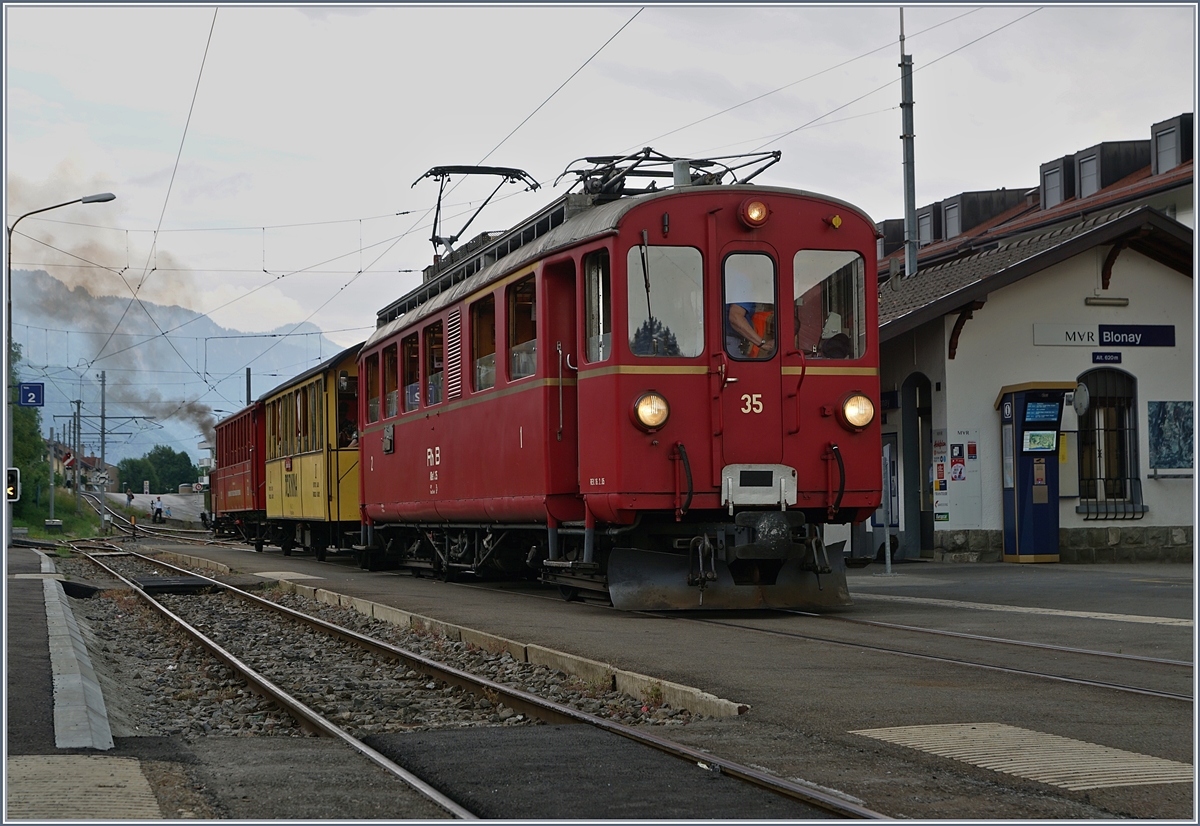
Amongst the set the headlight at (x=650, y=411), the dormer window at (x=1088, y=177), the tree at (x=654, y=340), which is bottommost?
the headlight at (x=650, y=411)

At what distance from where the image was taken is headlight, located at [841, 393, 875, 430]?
11.7 meters

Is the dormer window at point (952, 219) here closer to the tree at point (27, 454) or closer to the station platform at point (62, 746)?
the tree at point (27, 454)

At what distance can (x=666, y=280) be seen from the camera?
11539 mm

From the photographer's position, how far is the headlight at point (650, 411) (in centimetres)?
1121

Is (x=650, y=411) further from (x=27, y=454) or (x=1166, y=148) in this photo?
(x=27, y=454)

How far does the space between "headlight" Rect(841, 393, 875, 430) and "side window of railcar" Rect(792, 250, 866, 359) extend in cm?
40

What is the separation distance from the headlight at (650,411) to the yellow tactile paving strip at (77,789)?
235 inches

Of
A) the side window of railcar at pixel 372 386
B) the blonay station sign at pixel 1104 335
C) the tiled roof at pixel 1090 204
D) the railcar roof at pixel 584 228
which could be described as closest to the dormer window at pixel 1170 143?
the tiled roof at pixel 1090 204

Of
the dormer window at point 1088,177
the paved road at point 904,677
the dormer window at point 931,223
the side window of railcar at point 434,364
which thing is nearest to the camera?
the paved road at point 904,677

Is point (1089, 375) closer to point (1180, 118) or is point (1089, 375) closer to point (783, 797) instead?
point (783, 797)

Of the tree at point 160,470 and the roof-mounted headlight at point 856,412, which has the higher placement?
the tree at point 160,470

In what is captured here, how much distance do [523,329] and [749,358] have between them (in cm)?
247

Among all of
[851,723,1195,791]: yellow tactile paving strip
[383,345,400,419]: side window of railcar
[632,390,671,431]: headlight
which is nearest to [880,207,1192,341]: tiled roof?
[383,345,400,419]: side window of railcar

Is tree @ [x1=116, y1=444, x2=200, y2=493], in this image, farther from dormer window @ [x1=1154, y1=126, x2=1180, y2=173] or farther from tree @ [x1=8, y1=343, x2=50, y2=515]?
dormer window @ [x1=1154, y1=126, x2=1180, y2=173]
